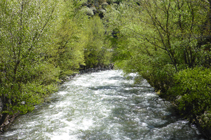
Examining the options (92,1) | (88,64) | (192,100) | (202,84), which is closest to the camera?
(202,84)

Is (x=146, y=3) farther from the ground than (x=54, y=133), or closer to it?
farther from the ground

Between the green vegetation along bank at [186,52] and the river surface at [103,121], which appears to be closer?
the green vegetation along bank at [186,52]

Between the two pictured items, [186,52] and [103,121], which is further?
[103,121]

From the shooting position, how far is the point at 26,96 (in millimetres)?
9133

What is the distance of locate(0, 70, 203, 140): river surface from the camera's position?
9227 millimetres

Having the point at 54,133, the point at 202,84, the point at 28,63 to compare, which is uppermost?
the point at 28,63

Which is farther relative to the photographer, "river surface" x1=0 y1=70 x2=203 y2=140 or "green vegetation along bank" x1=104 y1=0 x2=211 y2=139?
"river surface" x1=0 y1=70 x2=203 y2=140

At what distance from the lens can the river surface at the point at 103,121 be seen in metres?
9.23

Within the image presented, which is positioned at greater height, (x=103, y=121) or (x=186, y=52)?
(x=186, y=52)

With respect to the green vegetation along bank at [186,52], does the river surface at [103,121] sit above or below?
below

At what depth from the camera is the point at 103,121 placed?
11281 millimetres

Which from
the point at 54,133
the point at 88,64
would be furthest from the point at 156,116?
the point at 88,64

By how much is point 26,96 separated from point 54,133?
8.84ft

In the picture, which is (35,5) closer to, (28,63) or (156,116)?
(28,63)
